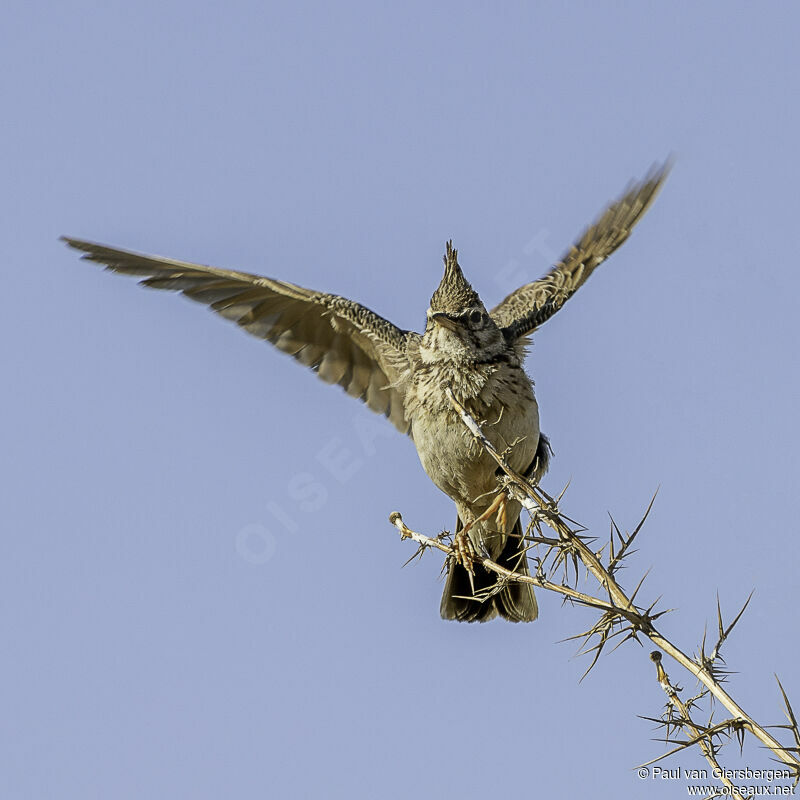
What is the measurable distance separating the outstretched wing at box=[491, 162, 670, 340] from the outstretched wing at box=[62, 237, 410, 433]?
97 cm

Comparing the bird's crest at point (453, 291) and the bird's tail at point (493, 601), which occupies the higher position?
the bird's crest at point (453, 291)

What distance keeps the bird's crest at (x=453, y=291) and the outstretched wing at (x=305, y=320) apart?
2.18ft

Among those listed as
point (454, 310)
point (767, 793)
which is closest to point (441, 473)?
point (454, 310)

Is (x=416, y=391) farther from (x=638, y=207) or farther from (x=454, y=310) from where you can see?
(x=638, y=207)

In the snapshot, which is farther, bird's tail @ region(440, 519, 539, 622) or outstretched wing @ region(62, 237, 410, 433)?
outstretched wing @ region(62, 237, 410, 433)

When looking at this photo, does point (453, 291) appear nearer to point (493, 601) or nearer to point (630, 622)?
point (493, 601)

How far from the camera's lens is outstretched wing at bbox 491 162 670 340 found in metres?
8.66

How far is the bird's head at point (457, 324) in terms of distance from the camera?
7672 millimetres

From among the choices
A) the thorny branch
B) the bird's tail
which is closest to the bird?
the bird's tail

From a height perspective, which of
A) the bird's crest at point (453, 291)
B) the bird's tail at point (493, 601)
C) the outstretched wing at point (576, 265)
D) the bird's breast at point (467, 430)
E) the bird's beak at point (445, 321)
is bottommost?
the bird's tail at point (493, 601)

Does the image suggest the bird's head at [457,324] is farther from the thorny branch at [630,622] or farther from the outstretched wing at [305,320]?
the thorny branch at [630,622]

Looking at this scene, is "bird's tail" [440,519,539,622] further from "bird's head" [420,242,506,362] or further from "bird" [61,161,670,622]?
"bird's head" [420,242,506,362]

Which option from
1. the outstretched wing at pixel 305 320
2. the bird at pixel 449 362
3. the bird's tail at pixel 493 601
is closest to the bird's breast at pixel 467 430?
the bird at pixel 449 362

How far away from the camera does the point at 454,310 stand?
7688mm
